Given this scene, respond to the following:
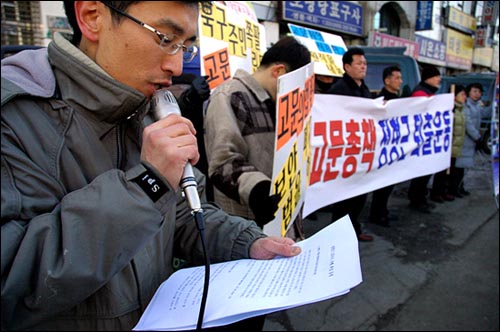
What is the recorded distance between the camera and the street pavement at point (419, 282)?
2730mm

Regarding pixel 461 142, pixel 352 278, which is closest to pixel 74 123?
pixel 352 278

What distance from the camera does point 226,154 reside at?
1.79m

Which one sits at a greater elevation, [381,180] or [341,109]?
[341,109]

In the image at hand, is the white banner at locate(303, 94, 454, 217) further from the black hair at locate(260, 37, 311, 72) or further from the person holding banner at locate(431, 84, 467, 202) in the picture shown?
the black hair at locate(260, 37, 311, 72)

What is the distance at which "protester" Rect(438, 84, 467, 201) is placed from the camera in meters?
5.34

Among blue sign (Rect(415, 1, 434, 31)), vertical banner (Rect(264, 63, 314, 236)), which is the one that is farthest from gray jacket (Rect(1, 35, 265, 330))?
blue sign (Rect(415, 1, 434, 31))

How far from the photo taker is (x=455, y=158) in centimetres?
580

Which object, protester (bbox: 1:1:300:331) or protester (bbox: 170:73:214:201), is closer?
protester (bbox: 1:1:300:331)

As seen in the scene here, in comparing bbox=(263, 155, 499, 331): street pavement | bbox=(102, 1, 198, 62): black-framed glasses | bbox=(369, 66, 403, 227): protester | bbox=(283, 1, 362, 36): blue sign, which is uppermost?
bbox=(283, 1, 362, 36): blue sign

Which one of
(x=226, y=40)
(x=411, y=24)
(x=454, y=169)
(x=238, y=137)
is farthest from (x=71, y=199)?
(x=411, y=24)

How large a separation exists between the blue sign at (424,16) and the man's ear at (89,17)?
19.8 metres

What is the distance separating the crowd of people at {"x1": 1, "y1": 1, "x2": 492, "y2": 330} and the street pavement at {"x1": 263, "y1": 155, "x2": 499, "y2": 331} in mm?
1819

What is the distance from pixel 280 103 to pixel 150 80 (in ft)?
2.17

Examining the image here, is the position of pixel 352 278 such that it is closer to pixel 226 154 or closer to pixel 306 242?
pixel 306 242
